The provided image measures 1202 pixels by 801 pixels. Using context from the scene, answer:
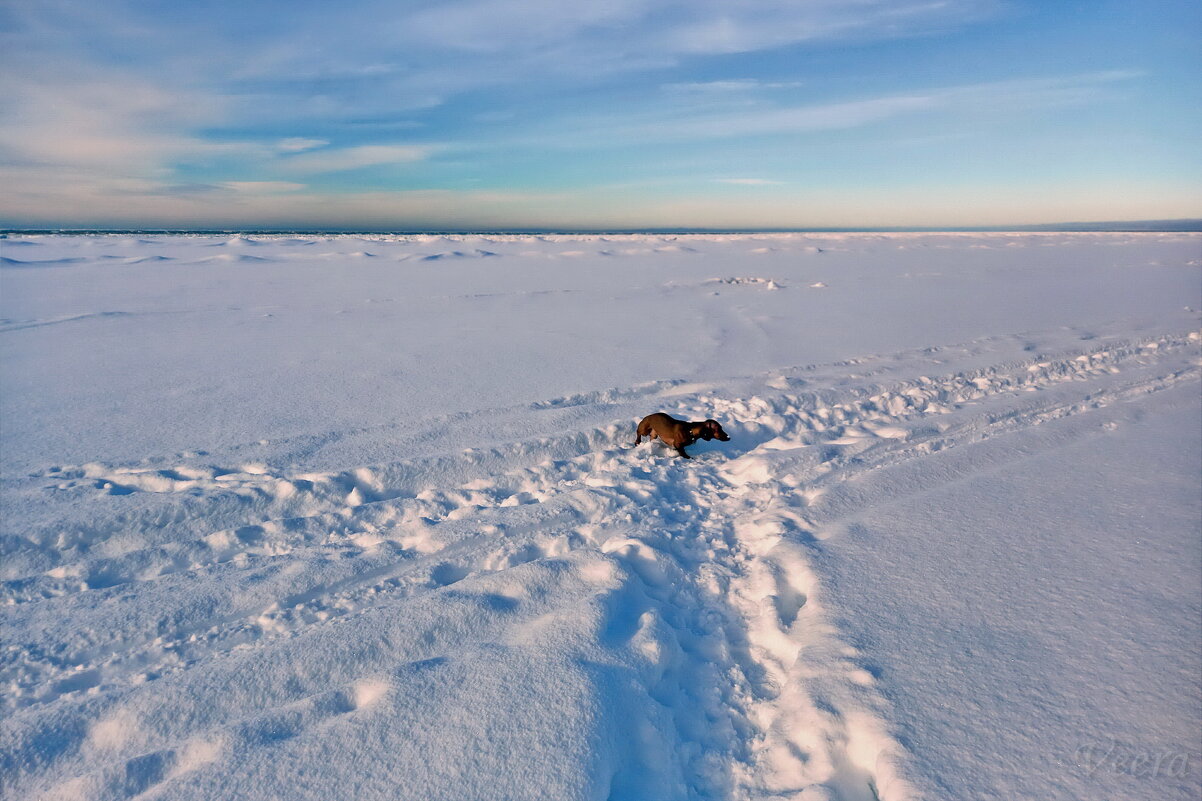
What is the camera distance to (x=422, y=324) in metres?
11.0

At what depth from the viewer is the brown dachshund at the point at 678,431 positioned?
522cm

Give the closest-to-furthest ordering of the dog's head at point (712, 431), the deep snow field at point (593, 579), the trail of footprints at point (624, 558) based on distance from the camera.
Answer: the deep snow field at point (593, 579), the trail of footprints at point (624, 558), the dog's head at point (712, 431)

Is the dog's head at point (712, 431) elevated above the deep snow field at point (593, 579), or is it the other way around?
the dog's head at point (712, 431)

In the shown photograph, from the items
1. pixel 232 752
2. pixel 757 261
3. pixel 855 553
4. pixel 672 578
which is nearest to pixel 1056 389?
Result: pixel 855 553

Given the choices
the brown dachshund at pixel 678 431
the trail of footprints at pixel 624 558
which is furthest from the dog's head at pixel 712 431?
the trail of footprints at pixel 624 558

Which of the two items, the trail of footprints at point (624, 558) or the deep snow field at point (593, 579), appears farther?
the trail of footprints at point (624, 558)

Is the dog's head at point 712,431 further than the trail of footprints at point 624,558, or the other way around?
the dog's head at point 712,431

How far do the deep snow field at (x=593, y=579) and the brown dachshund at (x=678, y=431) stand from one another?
0.20m

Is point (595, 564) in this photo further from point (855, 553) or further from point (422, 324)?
point (422, 324)

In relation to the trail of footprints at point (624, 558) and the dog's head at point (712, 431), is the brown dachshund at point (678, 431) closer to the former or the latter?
the dog's head at point (712, 431)

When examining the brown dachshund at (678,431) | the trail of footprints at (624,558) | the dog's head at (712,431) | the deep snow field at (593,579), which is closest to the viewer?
the deep snow field at (593,579)

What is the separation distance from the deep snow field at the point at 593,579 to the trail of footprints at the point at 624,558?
0.02 m

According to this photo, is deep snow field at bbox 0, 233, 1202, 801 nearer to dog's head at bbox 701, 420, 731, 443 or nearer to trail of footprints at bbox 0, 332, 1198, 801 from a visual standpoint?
trail of footprints at bbox 0, 332, 1198, 801

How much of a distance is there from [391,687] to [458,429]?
3192 millimetres
